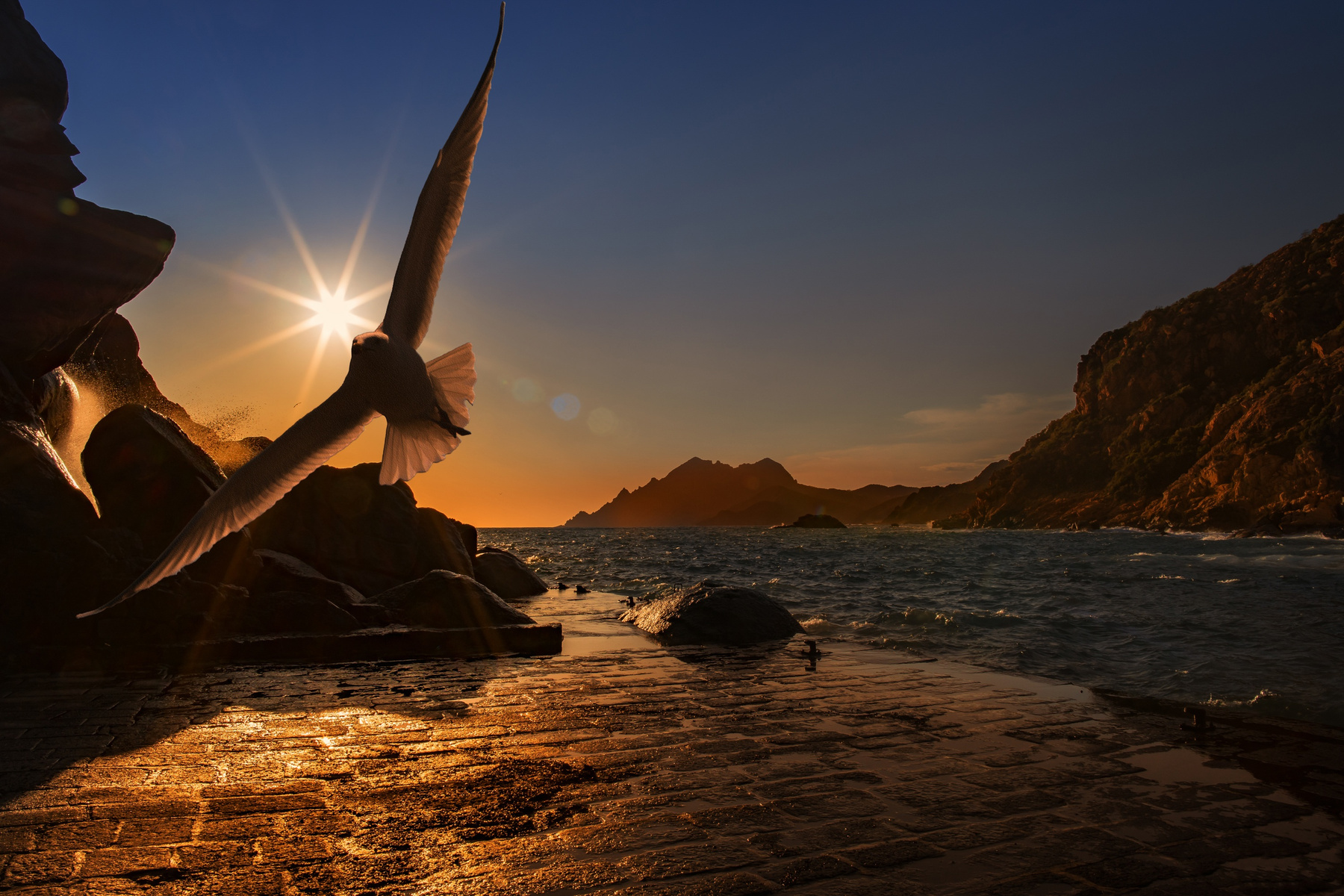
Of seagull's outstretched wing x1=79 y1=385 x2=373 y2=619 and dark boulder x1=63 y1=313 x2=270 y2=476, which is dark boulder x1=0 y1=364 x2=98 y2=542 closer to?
seagull's outstretched wing x1=79 y1=385 x2=373 y2=619

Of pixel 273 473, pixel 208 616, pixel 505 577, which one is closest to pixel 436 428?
pixel 273 473

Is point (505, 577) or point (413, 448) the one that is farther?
point (505, 577)

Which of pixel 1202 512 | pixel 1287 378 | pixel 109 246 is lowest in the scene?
pixel 1202 512

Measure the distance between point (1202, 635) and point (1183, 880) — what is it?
11.4m

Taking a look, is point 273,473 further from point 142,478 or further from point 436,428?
point 142,478

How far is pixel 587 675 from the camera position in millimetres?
7488

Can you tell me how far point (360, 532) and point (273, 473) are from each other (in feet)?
27.8

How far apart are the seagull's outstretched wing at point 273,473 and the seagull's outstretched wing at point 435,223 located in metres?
0.97

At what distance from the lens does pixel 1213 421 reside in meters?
97.6

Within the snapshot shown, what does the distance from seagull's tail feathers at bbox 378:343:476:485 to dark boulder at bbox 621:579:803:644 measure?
169 inches

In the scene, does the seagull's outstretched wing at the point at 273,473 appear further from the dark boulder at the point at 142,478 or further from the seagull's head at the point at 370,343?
the dark boulder at the point at 142,478

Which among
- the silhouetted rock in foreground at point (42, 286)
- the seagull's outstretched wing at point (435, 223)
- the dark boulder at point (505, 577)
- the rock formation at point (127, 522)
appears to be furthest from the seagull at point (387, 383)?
the dark boulder at point (505, 577)

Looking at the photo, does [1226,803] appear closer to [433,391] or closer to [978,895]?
[978,895]

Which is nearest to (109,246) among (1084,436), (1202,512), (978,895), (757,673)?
(757,673)
